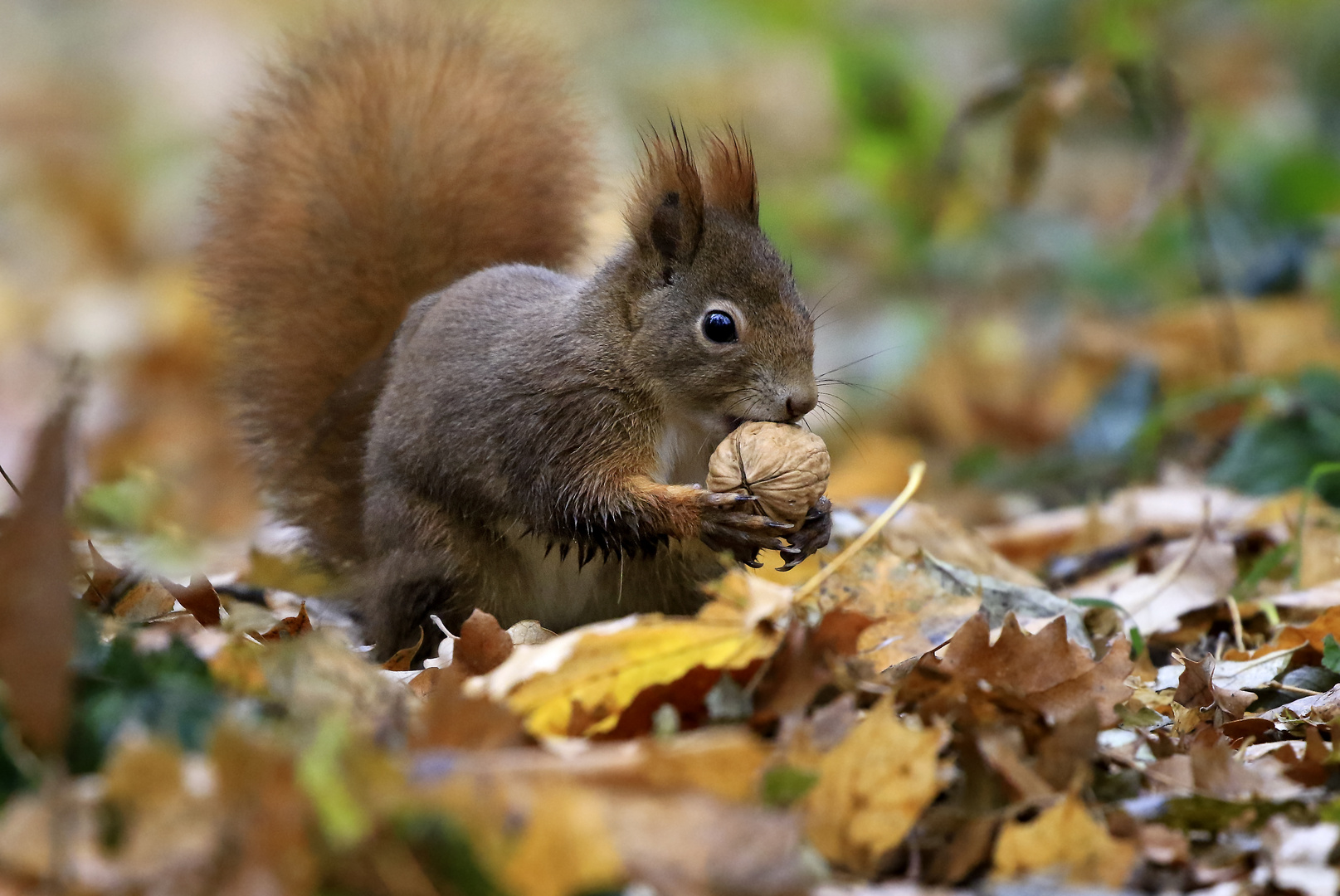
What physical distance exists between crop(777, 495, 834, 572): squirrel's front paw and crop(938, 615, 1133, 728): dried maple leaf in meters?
0.44

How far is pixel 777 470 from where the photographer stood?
239 cm

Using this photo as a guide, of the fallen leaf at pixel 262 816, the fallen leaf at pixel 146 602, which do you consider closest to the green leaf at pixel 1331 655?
the fallen leaf at pixel 262 816

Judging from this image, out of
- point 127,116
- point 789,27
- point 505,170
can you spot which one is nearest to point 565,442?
point 505,170

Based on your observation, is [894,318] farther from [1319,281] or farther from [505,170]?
[505,170]

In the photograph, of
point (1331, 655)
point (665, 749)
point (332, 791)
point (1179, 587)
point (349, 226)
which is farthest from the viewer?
point (349, 226)

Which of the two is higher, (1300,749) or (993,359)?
(1300,749)

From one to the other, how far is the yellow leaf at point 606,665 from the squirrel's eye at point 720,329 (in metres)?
0.82

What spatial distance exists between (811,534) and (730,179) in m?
0.66

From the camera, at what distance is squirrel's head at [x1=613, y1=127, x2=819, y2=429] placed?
2.53 metres

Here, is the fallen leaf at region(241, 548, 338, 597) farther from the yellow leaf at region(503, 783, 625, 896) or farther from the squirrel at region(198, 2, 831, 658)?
the yellow leaf at region(503, 783, 625, 896)

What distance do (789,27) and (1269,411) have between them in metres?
5.94

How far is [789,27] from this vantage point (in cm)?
929

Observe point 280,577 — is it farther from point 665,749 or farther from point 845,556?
point 665,749

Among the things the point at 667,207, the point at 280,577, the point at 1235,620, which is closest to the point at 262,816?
the point at 667,207
